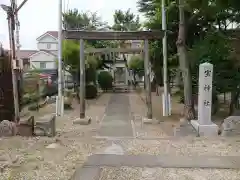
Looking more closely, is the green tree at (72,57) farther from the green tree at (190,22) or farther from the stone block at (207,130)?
the stone block at (207,130)

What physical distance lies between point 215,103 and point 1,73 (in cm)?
796

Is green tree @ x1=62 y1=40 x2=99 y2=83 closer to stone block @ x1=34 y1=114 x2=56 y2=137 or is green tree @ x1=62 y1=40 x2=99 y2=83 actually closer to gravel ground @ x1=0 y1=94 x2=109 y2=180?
stone block @ x1=34 y1=114 x2=56 y2=137

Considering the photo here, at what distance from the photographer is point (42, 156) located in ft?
A: 20.7

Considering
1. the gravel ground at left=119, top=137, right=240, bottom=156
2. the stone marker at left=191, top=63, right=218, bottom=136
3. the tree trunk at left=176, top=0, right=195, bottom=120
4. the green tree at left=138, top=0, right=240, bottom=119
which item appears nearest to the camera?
the gravel ground at left=119, top=137, right=240, bottom=156

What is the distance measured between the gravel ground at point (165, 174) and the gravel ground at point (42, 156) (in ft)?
2.19

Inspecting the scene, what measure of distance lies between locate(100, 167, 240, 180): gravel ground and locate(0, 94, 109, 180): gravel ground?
26.3 inches

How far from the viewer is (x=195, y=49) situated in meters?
12.7

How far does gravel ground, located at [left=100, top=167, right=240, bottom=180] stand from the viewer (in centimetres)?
509

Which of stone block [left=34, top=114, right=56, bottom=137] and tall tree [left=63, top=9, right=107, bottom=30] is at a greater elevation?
tall tree [left=63, top=9, right=107, bottom=30]

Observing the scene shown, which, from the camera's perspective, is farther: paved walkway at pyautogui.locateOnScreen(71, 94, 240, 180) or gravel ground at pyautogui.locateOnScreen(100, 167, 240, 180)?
paved walkway at pyautogui.locateOnScreen(71, 94, 240, 180)

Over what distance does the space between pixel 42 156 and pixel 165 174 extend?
234cm

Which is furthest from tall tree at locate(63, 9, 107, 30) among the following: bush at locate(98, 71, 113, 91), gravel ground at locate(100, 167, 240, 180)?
gravel ground at locate(100, 167, 240, 180)

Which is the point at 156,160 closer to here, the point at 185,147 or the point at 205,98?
the point at 185,147

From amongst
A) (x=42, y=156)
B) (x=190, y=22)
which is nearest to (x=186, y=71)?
(x=190, y=22)
